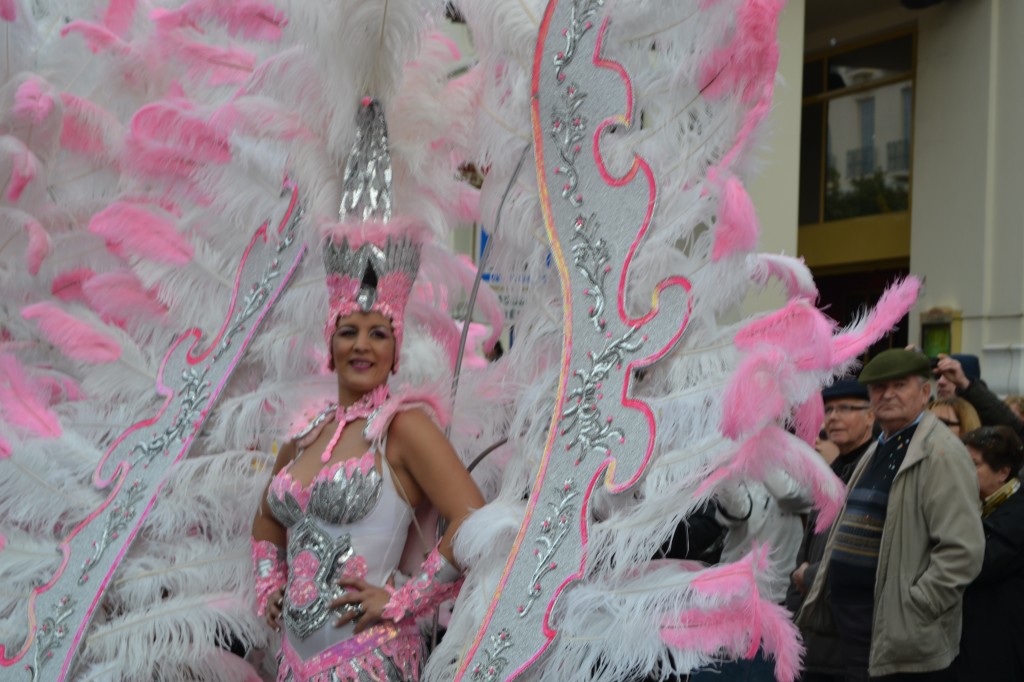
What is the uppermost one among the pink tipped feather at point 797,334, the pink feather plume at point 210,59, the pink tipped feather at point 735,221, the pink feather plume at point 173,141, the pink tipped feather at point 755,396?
the pink feather plume at point 210,59

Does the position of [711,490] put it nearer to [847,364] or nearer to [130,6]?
[847,364]

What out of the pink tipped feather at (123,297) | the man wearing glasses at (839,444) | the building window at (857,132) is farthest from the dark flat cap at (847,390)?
the building window at (857,132)

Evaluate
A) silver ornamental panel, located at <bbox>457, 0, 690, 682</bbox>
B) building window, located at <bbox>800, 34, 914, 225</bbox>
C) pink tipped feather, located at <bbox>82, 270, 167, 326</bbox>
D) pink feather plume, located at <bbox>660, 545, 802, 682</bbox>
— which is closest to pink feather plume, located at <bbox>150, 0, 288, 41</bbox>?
pink tipped feather, located at <bbox>82, 270, 167, 326</bbox>

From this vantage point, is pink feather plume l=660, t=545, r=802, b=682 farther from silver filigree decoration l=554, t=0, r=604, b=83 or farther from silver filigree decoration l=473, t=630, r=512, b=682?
silver filigree decoration l=554, t=0, r=604, b=83

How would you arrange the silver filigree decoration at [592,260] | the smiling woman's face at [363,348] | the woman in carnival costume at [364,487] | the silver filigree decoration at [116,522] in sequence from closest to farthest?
the silver filigree decoration at [592,260], the woman in carnival costume at [364,487], the smiling woman's face at [363,348], the silver filigree decoration at [116,522]

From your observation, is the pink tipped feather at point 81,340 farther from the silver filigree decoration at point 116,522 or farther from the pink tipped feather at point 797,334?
the pink tipped feather at point 797,334

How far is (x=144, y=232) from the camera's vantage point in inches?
144

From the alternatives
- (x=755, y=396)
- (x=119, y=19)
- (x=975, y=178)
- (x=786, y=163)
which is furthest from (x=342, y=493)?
(x=975, y=178)

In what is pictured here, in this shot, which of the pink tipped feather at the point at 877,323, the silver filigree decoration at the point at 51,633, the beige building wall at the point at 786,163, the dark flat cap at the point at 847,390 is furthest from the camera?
the beige building wall at the point at 786,163

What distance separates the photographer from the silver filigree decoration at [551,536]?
260 cm

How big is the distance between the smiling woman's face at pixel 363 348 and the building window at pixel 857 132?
9929 mm

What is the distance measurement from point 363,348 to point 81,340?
119 cm

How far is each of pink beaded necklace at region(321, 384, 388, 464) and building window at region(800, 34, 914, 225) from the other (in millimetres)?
9933

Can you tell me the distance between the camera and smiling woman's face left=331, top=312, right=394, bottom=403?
9.71 ft
